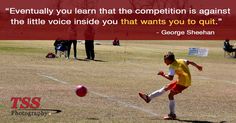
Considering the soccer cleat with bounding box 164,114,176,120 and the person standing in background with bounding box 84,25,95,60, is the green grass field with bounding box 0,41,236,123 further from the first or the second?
the person standing in background with bounding box 84,25,95,60

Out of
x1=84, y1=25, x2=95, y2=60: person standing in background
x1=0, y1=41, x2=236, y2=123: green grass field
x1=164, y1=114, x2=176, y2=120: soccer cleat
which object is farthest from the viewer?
x1=84, y1=25, x2=95, y2=60: person standing in background

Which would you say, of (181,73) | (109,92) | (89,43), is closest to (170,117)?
(181,73)

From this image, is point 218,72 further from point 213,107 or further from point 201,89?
point 213,107

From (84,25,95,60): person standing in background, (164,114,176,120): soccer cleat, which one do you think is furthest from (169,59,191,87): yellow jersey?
(84,25,95,60): person standing in background

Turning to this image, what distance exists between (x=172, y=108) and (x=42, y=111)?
3.11m

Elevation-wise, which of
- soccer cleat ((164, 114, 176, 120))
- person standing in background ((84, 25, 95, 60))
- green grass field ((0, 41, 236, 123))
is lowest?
soccer cleat ((164, 114, 176, 120))

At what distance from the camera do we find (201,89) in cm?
1964

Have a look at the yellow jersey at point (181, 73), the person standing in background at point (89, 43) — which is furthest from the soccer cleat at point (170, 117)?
the person standing in background at point (89, 43)

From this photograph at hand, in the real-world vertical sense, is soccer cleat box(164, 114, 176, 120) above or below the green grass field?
below

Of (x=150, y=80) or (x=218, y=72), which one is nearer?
(x=150, y=80)

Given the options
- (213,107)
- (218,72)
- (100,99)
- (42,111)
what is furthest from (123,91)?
(218,72)

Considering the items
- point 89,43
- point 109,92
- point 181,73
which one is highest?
point 89,43

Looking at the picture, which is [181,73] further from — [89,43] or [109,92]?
[89,43]

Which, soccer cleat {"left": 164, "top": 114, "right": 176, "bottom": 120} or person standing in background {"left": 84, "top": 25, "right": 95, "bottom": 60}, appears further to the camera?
person standing in background {"left": 84, "top": 25, "right": 95, "bottom": 60}
